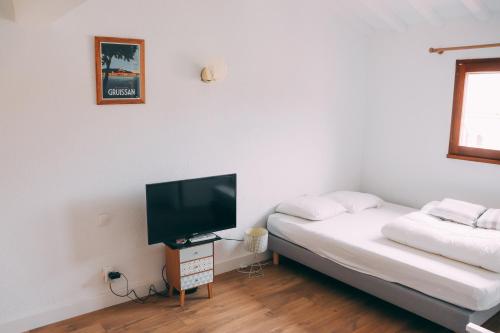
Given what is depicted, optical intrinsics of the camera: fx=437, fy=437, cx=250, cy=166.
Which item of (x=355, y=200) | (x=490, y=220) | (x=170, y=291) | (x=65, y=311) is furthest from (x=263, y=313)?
(x=490, y=220)

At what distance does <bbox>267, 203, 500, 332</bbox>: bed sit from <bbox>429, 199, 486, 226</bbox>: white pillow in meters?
0.49

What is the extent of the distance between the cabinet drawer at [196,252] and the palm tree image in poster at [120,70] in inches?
47.3

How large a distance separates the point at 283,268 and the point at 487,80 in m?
2.53

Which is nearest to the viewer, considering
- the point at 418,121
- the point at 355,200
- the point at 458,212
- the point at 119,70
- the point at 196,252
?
the point at 119,70

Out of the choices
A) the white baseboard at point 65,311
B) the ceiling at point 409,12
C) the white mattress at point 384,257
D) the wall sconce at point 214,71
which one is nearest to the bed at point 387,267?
the white mattress at point 384,257

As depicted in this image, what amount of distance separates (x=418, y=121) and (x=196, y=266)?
8.86 feet

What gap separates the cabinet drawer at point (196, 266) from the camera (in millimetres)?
3281

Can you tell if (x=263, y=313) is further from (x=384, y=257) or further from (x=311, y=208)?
(x=311, y=208)

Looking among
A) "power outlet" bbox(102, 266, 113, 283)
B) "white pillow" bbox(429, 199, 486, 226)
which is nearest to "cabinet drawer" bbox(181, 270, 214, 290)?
"power outlet" bbox(102, 266, 113, 283)

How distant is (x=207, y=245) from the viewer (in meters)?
3.38

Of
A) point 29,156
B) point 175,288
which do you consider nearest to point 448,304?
point 175,288

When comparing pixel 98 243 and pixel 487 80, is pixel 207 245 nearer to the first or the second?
pixel 98 243

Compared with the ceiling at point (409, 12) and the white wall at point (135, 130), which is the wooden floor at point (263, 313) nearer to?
the white wall at point (135, 130)

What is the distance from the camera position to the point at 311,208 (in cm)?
394
